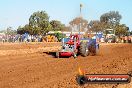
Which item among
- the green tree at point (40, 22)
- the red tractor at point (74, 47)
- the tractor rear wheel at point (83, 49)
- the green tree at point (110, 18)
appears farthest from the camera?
the green tree at point (110, 18)

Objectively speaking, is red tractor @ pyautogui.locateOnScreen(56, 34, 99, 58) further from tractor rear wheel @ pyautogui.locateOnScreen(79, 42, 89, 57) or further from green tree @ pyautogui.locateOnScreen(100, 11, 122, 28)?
green tree @ pyautogui.locateOnScreen(100, 11, 122, 28)

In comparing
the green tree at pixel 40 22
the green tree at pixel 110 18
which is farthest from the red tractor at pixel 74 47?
the green tree at pixel 110 18

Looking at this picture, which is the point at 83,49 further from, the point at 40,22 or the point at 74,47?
the point at 40,22

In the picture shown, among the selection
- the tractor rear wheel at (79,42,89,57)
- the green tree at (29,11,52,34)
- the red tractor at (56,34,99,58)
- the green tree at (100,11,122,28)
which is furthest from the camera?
the green tree at (100,11,122,28)

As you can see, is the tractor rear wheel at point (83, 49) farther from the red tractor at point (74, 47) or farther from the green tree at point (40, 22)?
the green tree at point (40, 22)

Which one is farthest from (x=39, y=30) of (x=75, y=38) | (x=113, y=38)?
(x=75, y=38)

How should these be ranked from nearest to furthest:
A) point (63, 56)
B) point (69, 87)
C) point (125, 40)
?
point (69, 87) → point (63, 56) → point (125, 40)

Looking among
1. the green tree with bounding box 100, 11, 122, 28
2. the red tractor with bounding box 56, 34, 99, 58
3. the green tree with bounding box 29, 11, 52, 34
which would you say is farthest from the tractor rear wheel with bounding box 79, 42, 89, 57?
the green tree with bounding box 100, 11, 122, 28

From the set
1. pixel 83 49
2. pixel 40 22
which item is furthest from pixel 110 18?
pixel 83 49

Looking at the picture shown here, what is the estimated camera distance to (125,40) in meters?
63.3

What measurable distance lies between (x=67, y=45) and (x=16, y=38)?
33.5m

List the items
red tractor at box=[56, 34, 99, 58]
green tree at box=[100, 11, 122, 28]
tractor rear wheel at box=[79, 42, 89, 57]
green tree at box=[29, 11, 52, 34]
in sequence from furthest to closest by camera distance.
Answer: green tree at box=[100, 11, 122, 28] → green tree at box=[29, 11, 52, 34] → tractor rear wheel at box=[79, 42, 89, 57] → red tractor at box=[56, 34, 99, 58]

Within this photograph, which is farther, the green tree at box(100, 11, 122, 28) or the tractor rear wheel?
the green tree at box(100, 11, 122, 28)

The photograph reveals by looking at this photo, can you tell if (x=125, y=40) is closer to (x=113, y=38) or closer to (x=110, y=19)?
(x=113, y=38)
